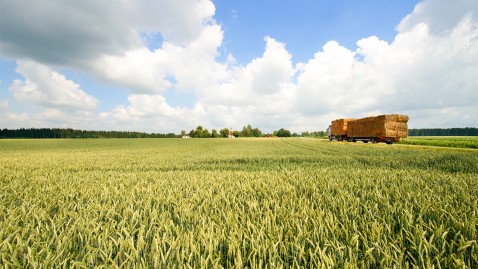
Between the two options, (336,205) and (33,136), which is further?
(33,136)

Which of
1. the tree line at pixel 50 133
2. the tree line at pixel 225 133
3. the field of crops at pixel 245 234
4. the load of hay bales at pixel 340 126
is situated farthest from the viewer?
the tree line at pixel 225 133

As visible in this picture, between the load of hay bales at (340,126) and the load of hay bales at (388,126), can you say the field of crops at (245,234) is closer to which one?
the load of hay bales at (388,126)

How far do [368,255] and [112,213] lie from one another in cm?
212

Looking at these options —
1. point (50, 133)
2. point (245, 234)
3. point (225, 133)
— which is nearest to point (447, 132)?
point (225, 133)

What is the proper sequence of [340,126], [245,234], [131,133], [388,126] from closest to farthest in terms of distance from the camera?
[245,234] → [388,126] → [340,126] → [131,133]

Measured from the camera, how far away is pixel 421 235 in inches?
61.7

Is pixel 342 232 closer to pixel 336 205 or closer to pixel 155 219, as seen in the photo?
pixel 336 205

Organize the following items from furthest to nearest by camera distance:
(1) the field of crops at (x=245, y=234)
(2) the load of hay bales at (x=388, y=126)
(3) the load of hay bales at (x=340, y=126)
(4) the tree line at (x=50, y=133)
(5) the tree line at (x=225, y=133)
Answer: (5) the tree line at (x=225, y=133), (4) the tree line at (x=50, y=133), (3) the load of hay bales at (x=340, y=126), (2) the load of hay bales at (x=388, y=126), (1) the field of crops at (x=245, y=234)

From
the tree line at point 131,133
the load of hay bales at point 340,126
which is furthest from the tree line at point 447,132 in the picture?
the load of hay bales at point 340,126

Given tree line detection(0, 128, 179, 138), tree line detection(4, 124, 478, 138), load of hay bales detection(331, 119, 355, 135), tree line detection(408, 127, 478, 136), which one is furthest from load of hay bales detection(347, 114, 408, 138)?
tree line detection(408, 127, 478, 136)

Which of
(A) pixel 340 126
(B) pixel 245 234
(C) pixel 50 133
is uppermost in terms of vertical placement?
(A) pixel 340 126

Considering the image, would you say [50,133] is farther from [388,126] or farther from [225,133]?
[388,126]

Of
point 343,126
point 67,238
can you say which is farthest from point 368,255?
point 343,126

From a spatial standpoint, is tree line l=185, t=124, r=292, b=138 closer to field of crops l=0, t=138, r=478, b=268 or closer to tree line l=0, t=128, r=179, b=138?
tree line l=0, t=128, r=179, b=138
